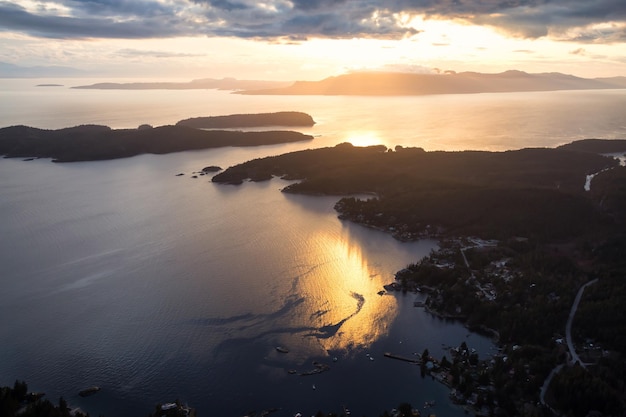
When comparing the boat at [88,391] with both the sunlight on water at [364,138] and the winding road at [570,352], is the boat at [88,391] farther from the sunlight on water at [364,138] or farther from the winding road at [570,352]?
the sunlight on water at [364,138]

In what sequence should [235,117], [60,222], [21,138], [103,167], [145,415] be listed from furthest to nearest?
[235,117], [21,138], [103,167], [60,222], [145,415]

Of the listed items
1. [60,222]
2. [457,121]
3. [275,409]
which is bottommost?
[275,409]

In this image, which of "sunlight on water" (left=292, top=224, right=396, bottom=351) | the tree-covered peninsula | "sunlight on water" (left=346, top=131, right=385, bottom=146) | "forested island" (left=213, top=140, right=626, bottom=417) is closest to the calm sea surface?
"sunlight on water" (left=292, top=224, right=396, bottom=351)

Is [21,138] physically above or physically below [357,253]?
above

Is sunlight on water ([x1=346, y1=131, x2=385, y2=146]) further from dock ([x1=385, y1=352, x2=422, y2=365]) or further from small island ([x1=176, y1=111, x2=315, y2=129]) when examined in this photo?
dock ([x1=385, y1=352, x2=422, y2=365])

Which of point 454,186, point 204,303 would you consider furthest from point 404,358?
point 454,186

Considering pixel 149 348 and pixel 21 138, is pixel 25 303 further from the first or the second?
pixel 21 138

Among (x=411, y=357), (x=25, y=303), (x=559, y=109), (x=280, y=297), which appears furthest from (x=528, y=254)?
(x=559, y=109)
